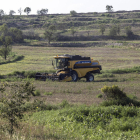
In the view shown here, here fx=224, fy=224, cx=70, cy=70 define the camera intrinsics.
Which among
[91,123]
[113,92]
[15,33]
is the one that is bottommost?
[91,123]

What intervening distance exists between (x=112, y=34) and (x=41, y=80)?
66.1 meters

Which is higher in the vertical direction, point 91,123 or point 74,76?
point 74,76

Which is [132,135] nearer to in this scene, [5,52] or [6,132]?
[6,132]

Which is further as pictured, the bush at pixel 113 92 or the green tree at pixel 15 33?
the green tree at pixel 15 33

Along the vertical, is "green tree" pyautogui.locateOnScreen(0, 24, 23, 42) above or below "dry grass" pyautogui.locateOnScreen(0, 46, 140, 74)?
above

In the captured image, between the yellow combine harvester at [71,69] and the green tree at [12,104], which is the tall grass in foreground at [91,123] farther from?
the yellow combine harvester at [71,69]

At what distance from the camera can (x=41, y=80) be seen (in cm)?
2189

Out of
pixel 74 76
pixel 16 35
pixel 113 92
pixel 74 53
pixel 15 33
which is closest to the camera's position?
pixel 113 92

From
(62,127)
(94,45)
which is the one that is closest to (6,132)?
(62,127)

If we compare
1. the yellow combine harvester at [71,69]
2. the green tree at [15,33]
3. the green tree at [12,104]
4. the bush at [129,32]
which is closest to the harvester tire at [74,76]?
the yellow combine harvester at [71,69]

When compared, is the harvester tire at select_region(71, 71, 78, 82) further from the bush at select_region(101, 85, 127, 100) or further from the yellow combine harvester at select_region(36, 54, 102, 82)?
the bush at select_region(101, 85, 127, 100)

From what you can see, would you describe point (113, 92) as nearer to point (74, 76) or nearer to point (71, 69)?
point (71, 69)

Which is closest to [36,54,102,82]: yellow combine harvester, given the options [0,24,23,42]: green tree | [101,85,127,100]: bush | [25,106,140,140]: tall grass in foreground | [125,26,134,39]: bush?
[101,85,127,100]: bush

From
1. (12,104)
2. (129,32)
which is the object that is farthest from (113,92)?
(129,32)
